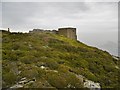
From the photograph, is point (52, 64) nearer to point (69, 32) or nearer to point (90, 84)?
point (90, 84)

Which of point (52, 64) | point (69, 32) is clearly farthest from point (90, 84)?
point (69, 32)

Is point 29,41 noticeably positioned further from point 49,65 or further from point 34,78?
point 34,78

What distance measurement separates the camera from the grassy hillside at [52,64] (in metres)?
23.8

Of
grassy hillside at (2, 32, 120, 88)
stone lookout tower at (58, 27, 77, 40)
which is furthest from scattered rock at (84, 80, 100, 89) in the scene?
stone lookout tower at (58, 27, 77, 40)

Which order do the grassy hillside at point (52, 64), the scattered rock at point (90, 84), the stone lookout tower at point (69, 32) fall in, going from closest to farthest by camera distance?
the grassy hillside at point (52, 64)
the scattered rock at point (90, 84)
the stone lookout tower at point (69, 32)

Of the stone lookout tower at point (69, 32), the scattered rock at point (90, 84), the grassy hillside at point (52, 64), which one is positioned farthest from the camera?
the stone lookout tower at point (69, 32)

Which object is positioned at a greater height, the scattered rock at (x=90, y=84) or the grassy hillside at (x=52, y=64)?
the grassy hillside at (x=52, y=64)

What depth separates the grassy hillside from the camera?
2384 cm

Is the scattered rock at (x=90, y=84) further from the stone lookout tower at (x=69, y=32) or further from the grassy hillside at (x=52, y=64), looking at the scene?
the stone lookout tower at (x=69, y=32)

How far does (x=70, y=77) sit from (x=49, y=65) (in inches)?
132

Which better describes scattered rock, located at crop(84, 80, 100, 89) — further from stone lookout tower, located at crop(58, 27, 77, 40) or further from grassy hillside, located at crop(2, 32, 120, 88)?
stone lookout tower, located at crop(58, 27, 77, 40)

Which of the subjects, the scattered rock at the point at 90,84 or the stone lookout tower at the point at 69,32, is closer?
the scattered rock at the point at 90,84

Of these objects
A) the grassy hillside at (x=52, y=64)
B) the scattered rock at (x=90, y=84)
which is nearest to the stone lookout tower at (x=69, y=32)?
the grassy hillside at (x=52, y=64)

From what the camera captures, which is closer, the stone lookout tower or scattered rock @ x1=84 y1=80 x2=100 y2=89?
scattered rock @ x1=84 y1=80 x2=100 y2=89
